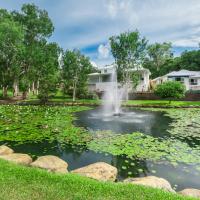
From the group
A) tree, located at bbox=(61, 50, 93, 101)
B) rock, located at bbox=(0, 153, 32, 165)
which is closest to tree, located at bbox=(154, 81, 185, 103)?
tree, located at bbox=(61, 50, 93, 101)

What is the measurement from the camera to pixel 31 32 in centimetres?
4334

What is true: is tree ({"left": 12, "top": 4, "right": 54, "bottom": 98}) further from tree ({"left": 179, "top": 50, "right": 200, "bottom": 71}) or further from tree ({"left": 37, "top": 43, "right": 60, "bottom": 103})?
tree ({"left": 179, "top": 50, "right": 200, "bottom": 71})

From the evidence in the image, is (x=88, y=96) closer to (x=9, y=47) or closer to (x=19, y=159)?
(x=9, y=47)

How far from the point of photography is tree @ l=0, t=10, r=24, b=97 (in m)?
37.1

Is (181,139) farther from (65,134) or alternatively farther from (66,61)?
(66,61)

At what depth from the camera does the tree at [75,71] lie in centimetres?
4103

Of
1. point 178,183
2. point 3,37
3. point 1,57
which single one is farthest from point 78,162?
point 1,57

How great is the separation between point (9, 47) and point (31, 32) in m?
5.51

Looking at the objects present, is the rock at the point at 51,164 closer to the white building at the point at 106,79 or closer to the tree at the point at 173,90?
the tree at the point at 173,90

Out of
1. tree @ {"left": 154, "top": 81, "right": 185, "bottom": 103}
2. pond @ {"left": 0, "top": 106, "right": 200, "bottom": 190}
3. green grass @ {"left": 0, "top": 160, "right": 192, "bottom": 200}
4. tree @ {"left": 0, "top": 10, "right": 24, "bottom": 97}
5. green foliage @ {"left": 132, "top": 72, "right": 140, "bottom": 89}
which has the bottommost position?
pond @ {"left": 0, "top": 106, "right": 200, "bottom": 190}

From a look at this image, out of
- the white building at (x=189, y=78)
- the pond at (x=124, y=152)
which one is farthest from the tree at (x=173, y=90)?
the pond at (x=124, y=152)

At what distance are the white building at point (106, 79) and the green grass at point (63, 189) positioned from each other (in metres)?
43.0

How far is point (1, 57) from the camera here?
40.5 m

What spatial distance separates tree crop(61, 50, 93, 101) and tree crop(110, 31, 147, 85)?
19.2ft
